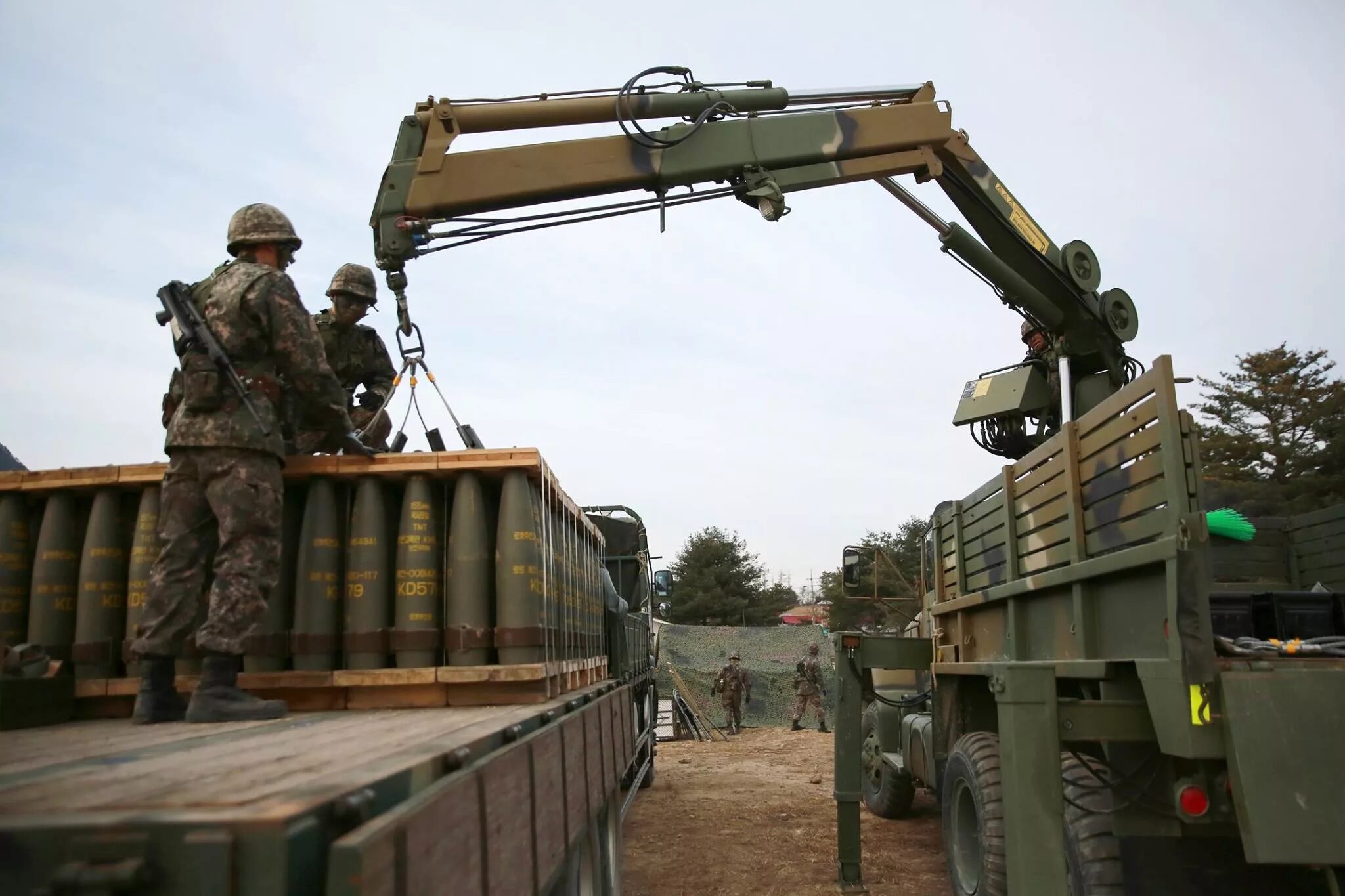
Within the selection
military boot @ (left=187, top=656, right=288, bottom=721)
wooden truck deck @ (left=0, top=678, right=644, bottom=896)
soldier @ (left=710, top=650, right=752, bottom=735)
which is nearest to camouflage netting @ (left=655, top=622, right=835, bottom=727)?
soldier @ (left=710, top=650, right=752, bottom=735)

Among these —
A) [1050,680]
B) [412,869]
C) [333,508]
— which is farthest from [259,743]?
[1050,680]

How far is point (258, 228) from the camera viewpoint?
3.97 meters

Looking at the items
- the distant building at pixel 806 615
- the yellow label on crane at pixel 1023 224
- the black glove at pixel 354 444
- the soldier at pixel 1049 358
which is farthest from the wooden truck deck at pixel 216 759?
the distant building at pixel 806 615

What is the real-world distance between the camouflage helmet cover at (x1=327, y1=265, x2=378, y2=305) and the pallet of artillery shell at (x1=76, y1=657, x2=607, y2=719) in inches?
88.0

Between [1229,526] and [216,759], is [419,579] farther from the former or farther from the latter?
[1229,526]

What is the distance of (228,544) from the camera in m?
3.61

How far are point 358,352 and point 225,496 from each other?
7.58ft

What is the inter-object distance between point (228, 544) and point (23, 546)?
1129mm

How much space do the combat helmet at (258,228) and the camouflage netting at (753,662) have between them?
58.6 feet

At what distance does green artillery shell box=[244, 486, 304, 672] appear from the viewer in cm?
391

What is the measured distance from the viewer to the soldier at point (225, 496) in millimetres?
3516

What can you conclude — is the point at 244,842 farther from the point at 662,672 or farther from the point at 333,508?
the point at 662,672

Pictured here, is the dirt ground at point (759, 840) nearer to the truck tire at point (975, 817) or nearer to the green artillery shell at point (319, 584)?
the truck tire at point (975, 817)

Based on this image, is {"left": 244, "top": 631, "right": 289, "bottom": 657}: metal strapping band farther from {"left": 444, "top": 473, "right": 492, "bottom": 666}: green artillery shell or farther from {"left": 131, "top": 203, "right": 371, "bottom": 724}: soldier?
{"left": 444, "top": 473, "right": 492, "bottom": 666}: green artillery shell
